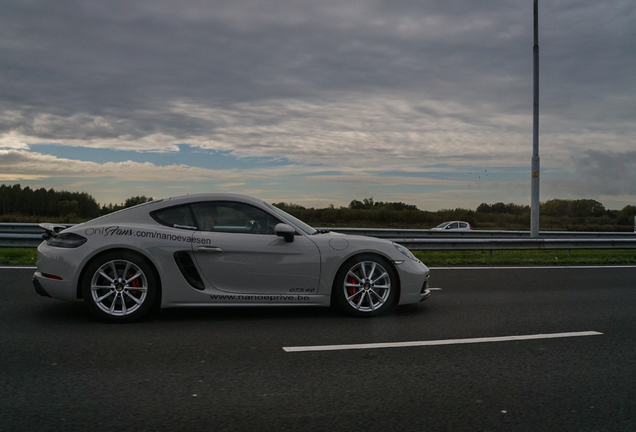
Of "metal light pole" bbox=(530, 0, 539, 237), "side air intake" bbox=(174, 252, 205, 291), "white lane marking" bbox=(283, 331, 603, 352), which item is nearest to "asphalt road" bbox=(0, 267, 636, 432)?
"white lane marking" bbox=(283, 331, 603, 352)

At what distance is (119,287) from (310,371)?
2.59 m

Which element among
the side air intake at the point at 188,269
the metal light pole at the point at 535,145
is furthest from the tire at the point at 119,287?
the metal light pole at the point at 535,145

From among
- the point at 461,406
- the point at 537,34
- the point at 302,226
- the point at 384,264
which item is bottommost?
the point at 461,406

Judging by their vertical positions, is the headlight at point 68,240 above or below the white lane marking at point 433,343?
above

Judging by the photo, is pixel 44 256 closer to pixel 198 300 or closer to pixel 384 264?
pixel 198 300

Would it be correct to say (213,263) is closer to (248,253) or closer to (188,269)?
(188,269)

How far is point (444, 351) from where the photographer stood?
502 centimetres

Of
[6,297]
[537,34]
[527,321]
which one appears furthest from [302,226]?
[537,34]

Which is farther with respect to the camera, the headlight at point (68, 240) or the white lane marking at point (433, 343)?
the headlight at point (68, 240)

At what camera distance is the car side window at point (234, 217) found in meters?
6.26

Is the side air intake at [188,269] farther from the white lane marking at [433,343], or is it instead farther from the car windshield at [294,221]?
the white lane marking at [433,343]

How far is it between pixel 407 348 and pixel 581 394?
5.10 ft

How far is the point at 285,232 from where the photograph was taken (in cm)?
612

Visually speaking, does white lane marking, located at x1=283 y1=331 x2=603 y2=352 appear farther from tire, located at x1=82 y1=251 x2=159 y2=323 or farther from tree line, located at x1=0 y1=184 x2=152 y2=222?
tree line, located at x1=0 y1=184 x2=152 y2=222
